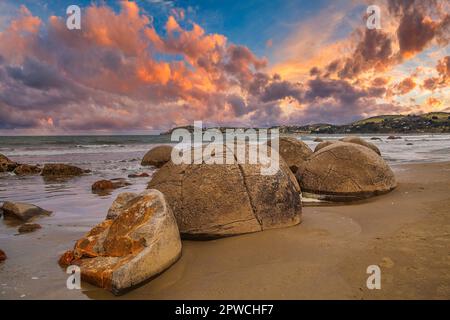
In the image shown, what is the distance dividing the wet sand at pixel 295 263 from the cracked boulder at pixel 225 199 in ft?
0.62

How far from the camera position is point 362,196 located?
23.7ft

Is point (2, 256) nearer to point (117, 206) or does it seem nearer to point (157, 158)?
point (117, 206)

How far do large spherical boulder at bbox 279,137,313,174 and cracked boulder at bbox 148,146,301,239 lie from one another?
464 cm

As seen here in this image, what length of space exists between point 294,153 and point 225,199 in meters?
5.52

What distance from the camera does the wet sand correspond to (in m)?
3.14

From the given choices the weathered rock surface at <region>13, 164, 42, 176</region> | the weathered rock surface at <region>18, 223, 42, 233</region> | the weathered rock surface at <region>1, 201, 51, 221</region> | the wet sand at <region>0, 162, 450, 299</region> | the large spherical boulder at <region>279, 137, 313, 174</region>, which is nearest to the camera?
the wet sand at <region>0, 162, 450, 299</region>

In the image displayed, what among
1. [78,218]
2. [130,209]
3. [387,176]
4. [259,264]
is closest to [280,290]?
[259,264]

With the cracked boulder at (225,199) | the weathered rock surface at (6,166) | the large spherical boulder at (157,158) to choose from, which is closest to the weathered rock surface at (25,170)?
the weathered rock surface at (6,166)

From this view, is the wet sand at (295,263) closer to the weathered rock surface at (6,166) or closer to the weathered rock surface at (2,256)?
Answer: the weathered rock surface at (2,256)

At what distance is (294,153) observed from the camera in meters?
9.81

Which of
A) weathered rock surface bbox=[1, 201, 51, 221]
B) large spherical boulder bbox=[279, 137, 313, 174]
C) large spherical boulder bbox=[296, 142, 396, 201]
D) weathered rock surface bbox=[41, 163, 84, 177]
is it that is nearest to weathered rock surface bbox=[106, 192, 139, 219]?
weathered rock surface bbox=[1, 201, 51, 221]

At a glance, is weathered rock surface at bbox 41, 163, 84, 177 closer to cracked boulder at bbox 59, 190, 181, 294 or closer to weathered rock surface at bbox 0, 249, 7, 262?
weathered rock surface at bbox 0, 249, 7, 262
